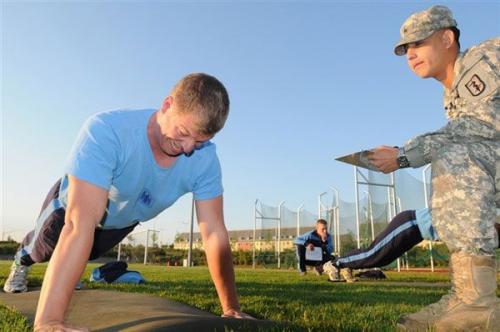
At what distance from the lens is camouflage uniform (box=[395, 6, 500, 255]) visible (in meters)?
2.41

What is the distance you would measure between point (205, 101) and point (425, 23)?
1494 mm

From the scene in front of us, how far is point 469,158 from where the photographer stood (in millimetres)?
2480

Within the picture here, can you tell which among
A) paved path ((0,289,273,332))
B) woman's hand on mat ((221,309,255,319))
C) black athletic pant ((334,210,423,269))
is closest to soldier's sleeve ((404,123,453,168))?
black athletic pant ((334,210,423,269))

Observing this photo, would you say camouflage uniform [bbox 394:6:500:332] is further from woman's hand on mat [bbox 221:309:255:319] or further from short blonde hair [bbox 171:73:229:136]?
short blonde hair [bbox 171:73:229:136]

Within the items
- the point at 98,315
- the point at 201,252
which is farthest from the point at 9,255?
the point at 98,315

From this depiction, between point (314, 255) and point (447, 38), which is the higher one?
point (447, 38)

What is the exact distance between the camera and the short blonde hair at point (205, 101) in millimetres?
2346

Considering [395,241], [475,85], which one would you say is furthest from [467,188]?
[395,241]

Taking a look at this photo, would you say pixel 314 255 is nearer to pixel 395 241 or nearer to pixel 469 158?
pixel 395 241

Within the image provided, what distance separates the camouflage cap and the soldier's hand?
70 cm

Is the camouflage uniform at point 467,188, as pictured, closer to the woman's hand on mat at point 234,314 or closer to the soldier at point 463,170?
the soldier at point 463,170

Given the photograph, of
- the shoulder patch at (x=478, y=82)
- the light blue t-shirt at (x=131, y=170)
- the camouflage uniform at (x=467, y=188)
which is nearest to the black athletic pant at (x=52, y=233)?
the light blue t-shirt at (x=131, y=170)

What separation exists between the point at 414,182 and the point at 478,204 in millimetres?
16928

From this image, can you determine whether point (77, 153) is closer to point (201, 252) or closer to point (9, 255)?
point (201, 252)
